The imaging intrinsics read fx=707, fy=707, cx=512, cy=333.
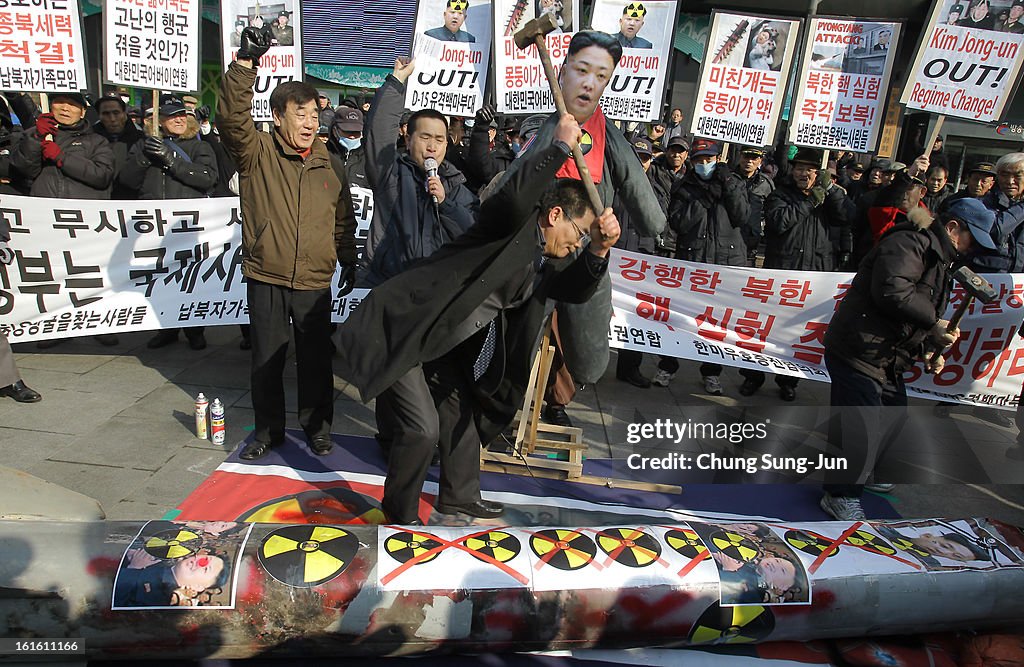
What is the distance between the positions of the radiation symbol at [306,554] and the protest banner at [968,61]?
5.87 m

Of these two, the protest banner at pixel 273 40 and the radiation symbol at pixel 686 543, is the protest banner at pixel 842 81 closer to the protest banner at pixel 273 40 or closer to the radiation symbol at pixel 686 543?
the protest banner at pixel 273 40

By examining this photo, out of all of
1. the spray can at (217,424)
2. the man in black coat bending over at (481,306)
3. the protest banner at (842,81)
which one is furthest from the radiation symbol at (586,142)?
the protest banner at (842,81)

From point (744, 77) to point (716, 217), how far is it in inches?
59.7

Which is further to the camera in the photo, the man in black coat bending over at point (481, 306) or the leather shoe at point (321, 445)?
the leather shoe at point (321, 445)

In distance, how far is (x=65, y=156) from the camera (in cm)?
512

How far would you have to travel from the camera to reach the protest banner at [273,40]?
555 cm

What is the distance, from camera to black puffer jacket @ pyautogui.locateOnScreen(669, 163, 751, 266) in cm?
544

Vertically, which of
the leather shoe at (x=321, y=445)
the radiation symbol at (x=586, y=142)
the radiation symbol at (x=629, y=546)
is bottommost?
the leather shoe at (x=321, y=445)

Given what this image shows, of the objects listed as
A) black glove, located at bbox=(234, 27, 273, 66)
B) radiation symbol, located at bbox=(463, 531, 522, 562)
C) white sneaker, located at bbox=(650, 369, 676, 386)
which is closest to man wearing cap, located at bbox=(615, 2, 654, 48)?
white sneaker, located at bbox=(650, 369, 676, 386)

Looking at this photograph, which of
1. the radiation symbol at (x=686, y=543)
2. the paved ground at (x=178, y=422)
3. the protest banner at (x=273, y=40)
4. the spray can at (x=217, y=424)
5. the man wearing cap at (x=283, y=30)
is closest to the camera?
the radiation symbol at (x=686, y=543)

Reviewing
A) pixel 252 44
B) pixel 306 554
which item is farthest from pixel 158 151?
pixel 306 554

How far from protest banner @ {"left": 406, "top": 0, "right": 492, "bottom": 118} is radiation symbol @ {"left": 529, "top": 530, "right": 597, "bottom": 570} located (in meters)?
4.64

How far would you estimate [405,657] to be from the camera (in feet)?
7.78

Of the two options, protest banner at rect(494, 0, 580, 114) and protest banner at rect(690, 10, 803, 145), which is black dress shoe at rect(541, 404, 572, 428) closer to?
protest banner at rect(690, 10, 803, 145)
